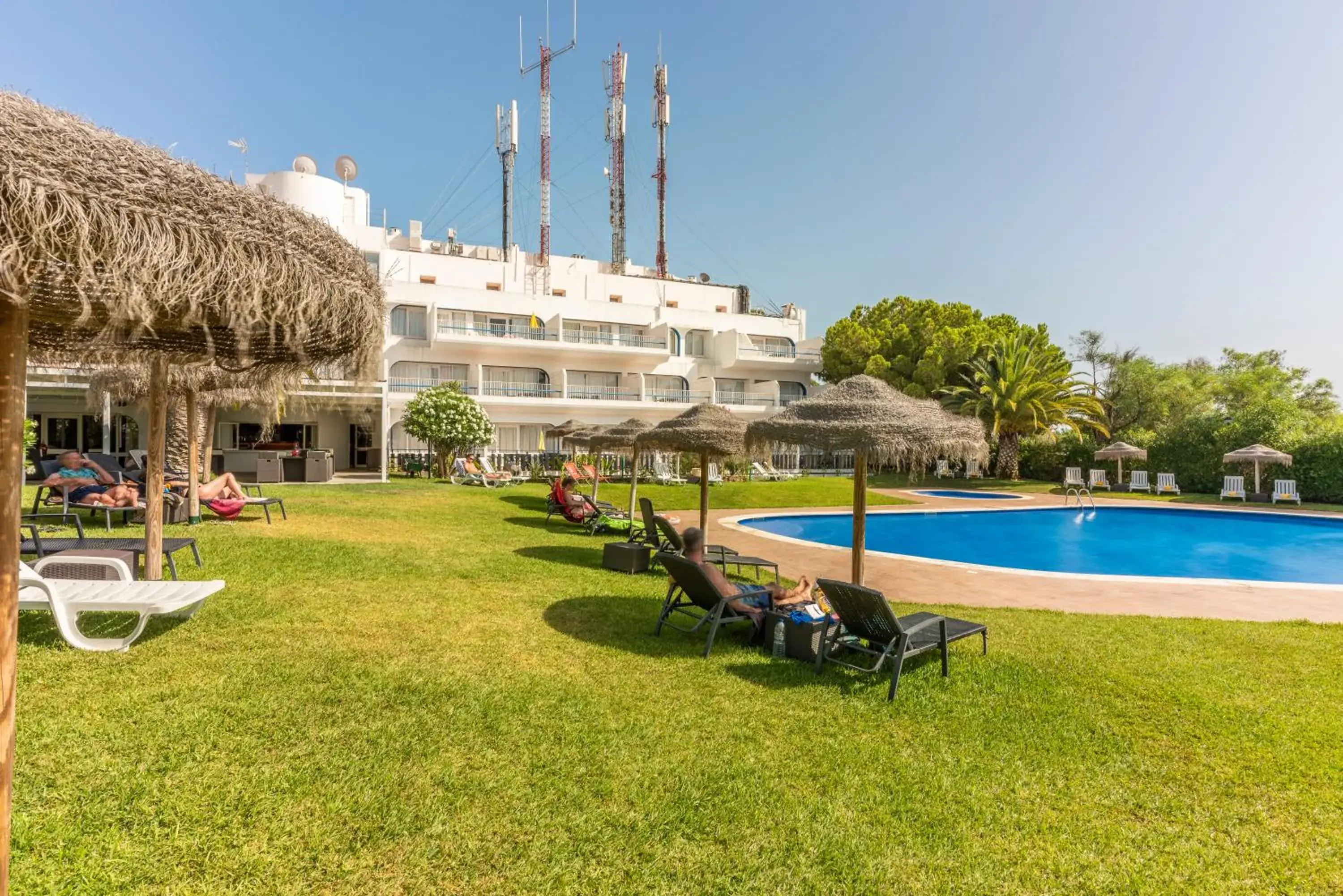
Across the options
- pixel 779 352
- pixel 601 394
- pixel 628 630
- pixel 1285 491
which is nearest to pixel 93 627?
pixel 628 630

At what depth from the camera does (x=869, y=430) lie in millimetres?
6707

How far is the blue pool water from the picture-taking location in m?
13.1

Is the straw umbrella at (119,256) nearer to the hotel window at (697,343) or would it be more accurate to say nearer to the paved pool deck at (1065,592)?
the paved pool deck at (1065,592)

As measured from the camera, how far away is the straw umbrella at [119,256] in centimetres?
186

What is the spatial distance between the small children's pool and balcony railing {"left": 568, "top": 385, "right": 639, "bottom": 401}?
14.9 meters

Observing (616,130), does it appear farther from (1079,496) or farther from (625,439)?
(625,439)

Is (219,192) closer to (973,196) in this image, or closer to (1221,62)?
(1221,62)

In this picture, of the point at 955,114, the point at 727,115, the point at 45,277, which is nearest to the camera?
the point at 45,277

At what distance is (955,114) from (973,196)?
2.83m

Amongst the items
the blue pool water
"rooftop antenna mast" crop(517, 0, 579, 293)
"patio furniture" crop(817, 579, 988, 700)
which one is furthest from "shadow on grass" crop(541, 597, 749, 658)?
"rooftop antenna mast" crop(517, 0, 579, 293)

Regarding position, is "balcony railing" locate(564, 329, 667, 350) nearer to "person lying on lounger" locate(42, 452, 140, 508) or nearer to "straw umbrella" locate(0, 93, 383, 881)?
"person lying on lounger" locate(42, 452, 140, 508)

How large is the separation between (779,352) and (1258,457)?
2252 centimetres

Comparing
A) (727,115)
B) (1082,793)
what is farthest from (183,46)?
(1082,793)

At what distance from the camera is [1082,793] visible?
355 centimetres
